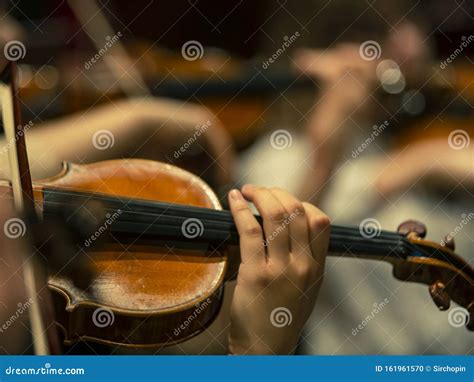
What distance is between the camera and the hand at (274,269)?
767mm

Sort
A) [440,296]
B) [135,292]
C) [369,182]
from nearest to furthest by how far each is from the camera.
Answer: [135,292] → [440,296] → [369,182]

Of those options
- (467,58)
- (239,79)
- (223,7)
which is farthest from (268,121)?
(467,58)

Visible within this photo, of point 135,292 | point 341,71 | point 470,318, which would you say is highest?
point 341,71

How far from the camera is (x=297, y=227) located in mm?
784

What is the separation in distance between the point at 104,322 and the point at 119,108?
0.44 meters

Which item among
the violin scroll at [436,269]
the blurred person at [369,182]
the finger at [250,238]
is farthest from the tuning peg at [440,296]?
the finger at [250,238]

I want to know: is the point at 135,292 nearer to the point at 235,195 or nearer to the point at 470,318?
the point at 235,195

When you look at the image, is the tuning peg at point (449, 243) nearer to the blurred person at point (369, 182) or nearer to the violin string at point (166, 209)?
the blurred person at point (369, 182)

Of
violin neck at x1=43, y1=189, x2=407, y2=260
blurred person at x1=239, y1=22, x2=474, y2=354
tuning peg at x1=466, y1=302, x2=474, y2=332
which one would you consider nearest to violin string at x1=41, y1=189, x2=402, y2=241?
violin neck at x1=43, y1=189, x2=407, y2=260

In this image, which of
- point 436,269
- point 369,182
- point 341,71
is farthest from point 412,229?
point 341,71

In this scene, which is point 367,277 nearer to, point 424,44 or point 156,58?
point 424,44

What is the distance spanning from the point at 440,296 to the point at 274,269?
9.0 inches

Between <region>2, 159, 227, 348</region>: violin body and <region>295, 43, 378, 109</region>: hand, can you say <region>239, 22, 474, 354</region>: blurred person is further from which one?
<region>2, 159, 227, 348</region>: violin body

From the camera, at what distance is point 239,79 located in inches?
42.5
